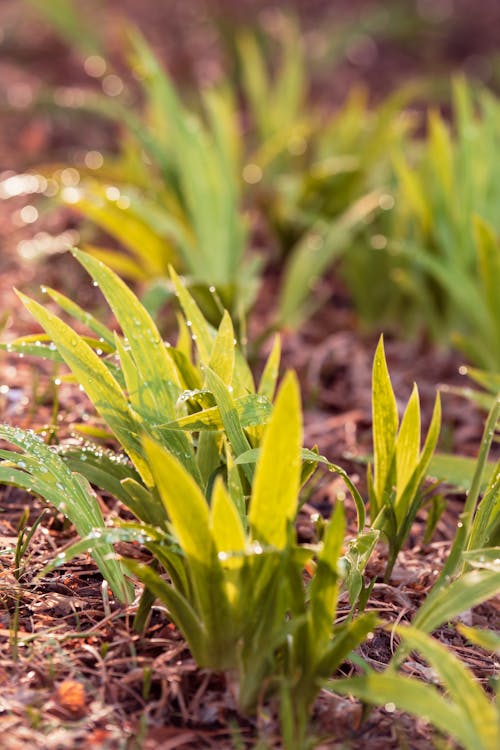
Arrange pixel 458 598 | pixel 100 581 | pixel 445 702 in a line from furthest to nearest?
1. pixel 100 581
2. pixel 458 598
3. pixel 445 702

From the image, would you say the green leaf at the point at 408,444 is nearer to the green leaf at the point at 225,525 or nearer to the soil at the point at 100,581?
the soil at the point at 100,581

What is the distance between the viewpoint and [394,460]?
126 centimetres

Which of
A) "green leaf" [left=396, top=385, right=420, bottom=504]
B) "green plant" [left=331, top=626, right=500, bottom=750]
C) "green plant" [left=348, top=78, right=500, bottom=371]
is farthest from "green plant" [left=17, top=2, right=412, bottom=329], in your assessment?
"green plant" [left=331, top=626, right=500, bottom=750]

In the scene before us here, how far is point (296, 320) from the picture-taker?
88.0 inches

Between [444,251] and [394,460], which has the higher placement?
[444,251]

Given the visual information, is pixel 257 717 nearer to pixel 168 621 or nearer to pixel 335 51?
pixel 168 621

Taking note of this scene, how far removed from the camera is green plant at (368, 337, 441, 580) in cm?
123

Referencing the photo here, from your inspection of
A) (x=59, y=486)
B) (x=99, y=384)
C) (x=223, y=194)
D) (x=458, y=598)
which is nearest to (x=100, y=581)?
(x=59, y=486)

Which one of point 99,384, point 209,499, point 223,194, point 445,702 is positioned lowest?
point 445,702

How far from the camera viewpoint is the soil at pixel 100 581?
39.8 inches

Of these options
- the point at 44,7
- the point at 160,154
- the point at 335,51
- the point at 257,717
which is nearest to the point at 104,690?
the point at 257,717

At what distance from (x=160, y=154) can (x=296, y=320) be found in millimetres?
538

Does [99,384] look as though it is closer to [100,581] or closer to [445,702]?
[100,581]

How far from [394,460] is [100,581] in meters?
0.45
